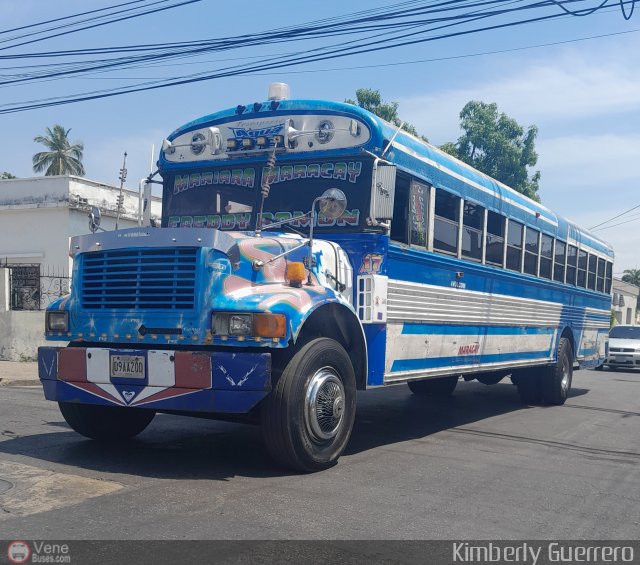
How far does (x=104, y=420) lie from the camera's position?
22.7ft

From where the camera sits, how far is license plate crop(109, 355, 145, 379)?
5.82m

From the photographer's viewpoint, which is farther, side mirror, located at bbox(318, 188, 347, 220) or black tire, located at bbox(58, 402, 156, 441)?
black tire, located at bbox(58, 402, 156, 441)

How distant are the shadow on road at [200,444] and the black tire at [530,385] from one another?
1.47 meters

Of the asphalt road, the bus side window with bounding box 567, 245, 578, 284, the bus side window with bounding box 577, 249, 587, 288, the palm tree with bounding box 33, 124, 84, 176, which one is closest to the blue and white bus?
the asphalt road

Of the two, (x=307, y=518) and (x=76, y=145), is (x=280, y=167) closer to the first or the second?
(x=307, y=518)

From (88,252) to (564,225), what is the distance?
8.71 m

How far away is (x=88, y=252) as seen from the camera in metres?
6.27

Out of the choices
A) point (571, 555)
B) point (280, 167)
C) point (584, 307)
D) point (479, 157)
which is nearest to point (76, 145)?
point (479, 157)

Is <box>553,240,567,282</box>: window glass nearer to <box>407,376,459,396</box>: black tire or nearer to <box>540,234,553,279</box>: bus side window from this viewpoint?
<box>540,234,553,279</box>: bus side window

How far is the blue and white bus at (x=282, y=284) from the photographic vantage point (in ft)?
18.8

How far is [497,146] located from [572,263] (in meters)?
20.3

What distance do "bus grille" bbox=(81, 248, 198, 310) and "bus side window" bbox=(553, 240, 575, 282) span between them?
791cm

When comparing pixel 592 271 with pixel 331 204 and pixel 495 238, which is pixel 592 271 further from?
pixel 331 204

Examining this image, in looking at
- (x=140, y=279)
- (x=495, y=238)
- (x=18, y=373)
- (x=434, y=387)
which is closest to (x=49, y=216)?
(x=18, y=373)
